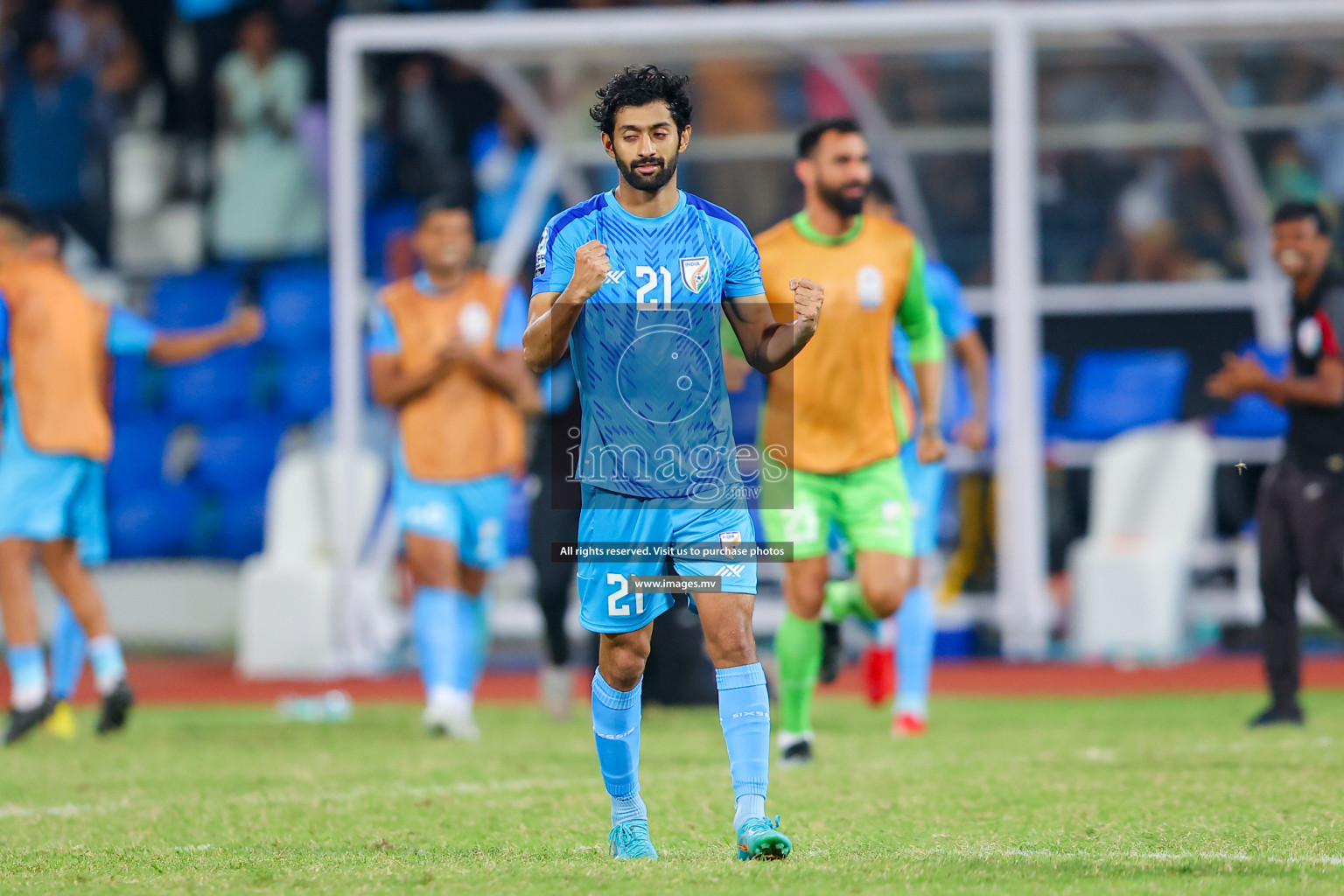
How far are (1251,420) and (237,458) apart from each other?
7.59m

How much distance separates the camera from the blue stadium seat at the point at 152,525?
15273 mm

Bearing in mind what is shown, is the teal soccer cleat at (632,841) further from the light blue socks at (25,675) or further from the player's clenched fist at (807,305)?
A: the light blue socks at (25,675)

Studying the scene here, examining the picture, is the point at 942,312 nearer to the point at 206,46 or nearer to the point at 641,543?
the point at 641,543

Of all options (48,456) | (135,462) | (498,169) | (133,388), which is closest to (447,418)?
(48,456)

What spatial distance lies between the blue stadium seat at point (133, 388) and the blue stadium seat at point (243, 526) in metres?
1.55

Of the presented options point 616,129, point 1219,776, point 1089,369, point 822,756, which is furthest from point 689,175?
point 616,129

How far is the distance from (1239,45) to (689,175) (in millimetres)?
3661

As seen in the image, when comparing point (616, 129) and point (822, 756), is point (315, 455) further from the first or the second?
point (616, 129)

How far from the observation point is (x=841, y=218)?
8.12 metres

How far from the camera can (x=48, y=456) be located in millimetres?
9453

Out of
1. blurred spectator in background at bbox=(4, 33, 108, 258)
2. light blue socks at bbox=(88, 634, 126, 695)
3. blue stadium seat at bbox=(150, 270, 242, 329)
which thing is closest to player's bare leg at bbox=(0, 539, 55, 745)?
light blue socks at bbox=(88, 634, 126, 695)

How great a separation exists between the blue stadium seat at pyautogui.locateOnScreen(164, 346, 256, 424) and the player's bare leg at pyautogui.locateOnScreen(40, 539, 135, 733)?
21.3 ft

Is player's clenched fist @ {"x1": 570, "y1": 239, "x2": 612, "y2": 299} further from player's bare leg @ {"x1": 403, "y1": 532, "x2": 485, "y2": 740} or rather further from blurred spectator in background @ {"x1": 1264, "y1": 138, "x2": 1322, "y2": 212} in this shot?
blurred spectator in background @ {"x1": 1264, "y1": 138, "x2": 1322, "y2": 212}

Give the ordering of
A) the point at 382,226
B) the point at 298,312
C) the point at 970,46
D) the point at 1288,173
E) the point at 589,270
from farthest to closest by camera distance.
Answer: the point at 382,226
the point at 298,312
the point at 1288,173
the point at 970,46
the point at 589,270
